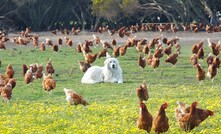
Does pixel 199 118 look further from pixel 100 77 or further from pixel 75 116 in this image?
pixel 100 77

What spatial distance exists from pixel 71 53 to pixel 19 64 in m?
6.93

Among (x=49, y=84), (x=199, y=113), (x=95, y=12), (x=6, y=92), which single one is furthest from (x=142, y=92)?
(x=95, y=12)

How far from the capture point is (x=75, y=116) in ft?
42.8

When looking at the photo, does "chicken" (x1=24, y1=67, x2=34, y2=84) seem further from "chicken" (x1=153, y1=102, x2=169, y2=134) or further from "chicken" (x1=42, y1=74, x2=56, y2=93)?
"chicken" (x1=153, y1=102, x2=169, y2=134)

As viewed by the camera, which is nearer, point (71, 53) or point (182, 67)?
point (182, 67)

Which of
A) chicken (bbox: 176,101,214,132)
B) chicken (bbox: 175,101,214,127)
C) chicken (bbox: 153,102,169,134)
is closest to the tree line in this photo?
chicken (bbox: 175,101,214,127)

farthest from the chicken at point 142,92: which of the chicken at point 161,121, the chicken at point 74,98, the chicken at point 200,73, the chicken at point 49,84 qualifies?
the chicken at point 200,73

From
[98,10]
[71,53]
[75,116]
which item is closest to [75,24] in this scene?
[98,10]

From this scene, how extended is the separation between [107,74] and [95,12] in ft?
149

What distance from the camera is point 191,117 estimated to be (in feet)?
34.7

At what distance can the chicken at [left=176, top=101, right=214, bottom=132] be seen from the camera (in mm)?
10602

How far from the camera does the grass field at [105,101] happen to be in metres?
11.7

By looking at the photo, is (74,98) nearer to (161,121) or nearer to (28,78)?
(161,121)

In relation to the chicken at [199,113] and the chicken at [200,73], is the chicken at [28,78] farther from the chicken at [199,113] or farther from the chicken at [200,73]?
the chicken at [199,113]
